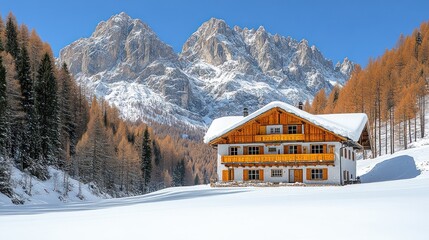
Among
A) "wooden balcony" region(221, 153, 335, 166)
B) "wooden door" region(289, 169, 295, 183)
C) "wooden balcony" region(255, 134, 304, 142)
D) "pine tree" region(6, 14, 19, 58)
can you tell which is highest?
"pine tree" region(6, 14, 19, 58)

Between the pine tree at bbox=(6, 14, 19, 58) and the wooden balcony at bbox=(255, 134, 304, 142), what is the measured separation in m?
41.7

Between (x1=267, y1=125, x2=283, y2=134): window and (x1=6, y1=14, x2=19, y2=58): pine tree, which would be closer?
(x1=267, y1=125, x2=283, y2=134): window

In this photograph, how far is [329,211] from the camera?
37.3ft

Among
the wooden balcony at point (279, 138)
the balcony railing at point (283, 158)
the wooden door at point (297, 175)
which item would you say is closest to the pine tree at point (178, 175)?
the balcony railing at point (283, 158)

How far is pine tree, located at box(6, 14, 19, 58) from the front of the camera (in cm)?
6381

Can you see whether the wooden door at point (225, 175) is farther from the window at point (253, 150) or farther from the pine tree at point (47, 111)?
the pine tree at point (47, 111)

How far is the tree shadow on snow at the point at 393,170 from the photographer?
137ft

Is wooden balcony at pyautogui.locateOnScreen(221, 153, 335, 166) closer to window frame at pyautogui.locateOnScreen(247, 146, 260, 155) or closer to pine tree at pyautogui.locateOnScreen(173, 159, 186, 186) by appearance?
window frame at pyautogui.locateOnScreen(247, 146, 260, 155)

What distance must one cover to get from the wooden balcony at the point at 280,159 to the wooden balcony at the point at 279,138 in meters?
1.83

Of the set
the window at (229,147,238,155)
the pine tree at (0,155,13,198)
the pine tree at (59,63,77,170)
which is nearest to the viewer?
the pine tree at (0,155,13,198)

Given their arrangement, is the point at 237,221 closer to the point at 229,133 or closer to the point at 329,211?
the point at 329,211

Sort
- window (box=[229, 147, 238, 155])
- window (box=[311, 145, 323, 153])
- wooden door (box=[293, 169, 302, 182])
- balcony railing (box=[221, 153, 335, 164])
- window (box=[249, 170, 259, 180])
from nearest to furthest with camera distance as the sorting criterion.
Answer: balcony railing (box=[221, 153, 335, 164])
wooden door (box=[293, 169, 302, 182])
window (box=[311, 145, 323, 153])
window (box=[249, 170, 259, 180])
window (box=[229, 147, 238, 155])

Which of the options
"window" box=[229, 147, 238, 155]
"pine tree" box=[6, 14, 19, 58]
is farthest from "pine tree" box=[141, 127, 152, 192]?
"window" box=[229, 147, 238, 155]

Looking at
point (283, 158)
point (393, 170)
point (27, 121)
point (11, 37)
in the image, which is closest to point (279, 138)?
point (283, 158)
